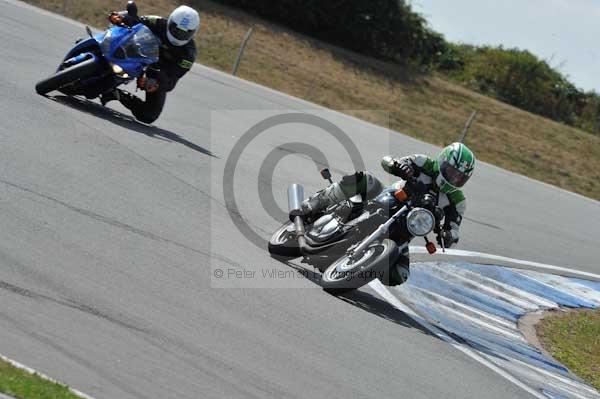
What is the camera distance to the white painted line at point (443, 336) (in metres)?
8.14

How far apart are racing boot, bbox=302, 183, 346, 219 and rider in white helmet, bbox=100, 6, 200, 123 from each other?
3.99m

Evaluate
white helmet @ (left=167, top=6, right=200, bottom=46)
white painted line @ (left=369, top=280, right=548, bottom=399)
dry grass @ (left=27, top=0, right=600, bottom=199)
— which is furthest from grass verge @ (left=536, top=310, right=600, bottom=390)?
dry grass @ (left=27, top=0, right=600, bottom=199)

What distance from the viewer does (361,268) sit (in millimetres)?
8570

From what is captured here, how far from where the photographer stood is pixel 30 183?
8633 mm

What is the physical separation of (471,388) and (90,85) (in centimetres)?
701

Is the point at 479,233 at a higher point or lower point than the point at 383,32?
lower

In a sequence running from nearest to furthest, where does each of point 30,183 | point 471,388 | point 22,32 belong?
1. point 471,388
2. point 30,183
3. point 22,32

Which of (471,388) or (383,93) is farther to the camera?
(383,93)

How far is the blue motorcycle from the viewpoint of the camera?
40.0ft

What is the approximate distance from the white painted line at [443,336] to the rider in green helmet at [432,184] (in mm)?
537

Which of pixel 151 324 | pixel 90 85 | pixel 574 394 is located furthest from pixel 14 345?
pixel 90 85

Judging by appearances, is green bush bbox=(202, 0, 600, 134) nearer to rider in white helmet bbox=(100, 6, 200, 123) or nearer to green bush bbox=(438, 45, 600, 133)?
→ green bush bbox=(438, 45, 600, 133)

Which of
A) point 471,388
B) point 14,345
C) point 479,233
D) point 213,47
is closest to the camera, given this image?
point 14,345

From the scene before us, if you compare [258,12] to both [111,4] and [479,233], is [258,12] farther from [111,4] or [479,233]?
[479,233]
